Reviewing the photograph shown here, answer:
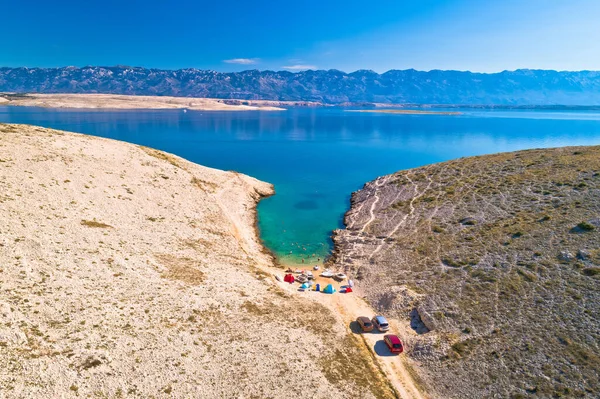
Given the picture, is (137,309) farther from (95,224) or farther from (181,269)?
(95,224)

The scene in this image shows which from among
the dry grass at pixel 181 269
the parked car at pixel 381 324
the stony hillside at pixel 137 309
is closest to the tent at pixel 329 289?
the stony hillside at pixel 137 309

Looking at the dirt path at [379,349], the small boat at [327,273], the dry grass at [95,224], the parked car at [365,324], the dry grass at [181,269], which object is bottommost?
the dirt path at [379,349]

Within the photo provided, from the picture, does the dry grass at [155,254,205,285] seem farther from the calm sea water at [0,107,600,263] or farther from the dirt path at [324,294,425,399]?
the calm sea water at [0,107,600,263]

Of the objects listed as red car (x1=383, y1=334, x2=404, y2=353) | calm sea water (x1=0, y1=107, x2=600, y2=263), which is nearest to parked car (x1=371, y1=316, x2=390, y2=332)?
red car (x1=383, y1=334, x2=404, y2=353)

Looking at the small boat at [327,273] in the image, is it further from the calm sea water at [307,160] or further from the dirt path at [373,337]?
the calm sea water at [307,160]

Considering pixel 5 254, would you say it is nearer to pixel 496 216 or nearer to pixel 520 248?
pixel 520 248

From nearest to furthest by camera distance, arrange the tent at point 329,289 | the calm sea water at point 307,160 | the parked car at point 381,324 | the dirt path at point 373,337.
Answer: the dirt path at point 373,337
the parked car at point 381,324
the tent at point 329,289
the calm sea water at point 307,160

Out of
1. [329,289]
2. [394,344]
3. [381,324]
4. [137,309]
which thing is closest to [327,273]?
[329,289]

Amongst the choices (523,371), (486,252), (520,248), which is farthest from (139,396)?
(520,248)
